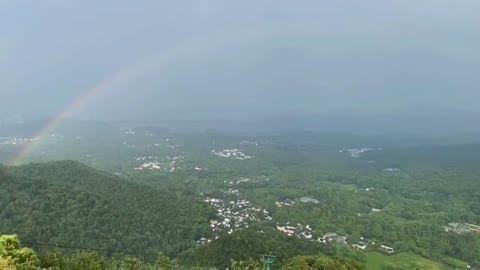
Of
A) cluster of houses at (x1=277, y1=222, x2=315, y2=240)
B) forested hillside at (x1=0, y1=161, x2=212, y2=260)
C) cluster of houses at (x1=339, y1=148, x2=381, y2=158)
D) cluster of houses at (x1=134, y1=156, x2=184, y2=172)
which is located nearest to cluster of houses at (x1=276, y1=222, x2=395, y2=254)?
cluster of houses at (x1=277, y1=222, x2=315, y2=240)

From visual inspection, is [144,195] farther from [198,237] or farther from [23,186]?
[23,186]

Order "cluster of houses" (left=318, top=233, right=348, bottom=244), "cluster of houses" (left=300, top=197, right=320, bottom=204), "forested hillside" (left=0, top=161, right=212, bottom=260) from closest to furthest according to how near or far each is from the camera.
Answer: "forested hillside" (left=0, top=161, right=212, bottom=260), "cluster of houses" (left=318, top=233, right=348, bottom=244), "cluster of houses" (left=300, top=197, right=320, bottom=204)

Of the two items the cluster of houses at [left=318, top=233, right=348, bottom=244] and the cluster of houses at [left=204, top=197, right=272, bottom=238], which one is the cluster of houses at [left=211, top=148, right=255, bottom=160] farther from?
the cluster of houses at [left=318, top=233, right=348, bottom=244]

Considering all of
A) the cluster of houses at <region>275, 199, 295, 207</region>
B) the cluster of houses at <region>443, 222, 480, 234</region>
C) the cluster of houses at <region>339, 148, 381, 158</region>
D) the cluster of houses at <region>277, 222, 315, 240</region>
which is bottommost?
the cluster of houses at <region>443, 222, 480, 234</region>

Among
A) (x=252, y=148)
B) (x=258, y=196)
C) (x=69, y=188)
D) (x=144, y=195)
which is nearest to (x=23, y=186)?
(x=69, y=188)

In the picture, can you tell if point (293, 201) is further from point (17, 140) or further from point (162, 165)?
point (17, 140)

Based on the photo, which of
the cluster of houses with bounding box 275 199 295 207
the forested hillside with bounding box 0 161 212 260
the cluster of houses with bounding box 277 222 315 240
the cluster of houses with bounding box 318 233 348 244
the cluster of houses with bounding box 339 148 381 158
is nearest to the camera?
the forested hillside with bounding box 0 161 212 260

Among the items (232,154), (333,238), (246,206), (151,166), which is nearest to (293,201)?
(246,206)

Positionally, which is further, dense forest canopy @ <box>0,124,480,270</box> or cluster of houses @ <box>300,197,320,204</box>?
cluster of houses @ <box>300,197,320,204</box>
